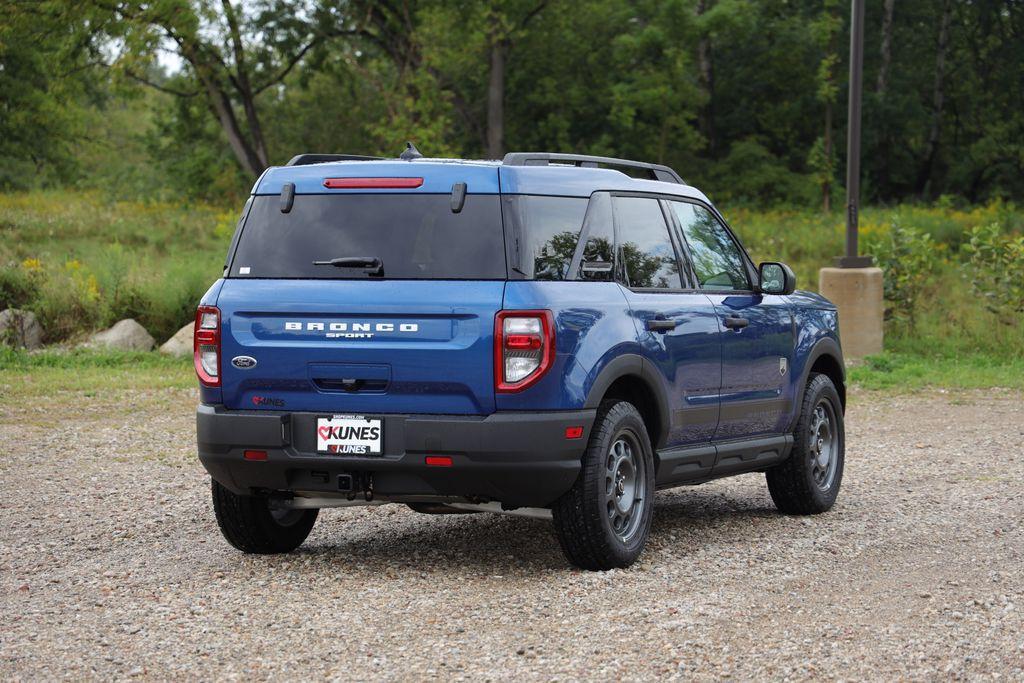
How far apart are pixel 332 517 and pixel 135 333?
1016 cm

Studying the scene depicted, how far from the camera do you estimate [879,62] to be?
49781 mm

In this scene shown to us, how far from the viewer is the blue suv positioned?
6125mm

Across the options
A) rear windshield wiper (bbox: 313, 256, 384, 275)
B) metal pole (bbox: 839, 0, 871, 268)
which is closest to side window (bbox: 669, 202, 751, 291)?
rear windshield wiper (bbox: 313, 256, 384, 275)

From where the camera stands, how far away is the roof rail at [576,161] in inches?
260

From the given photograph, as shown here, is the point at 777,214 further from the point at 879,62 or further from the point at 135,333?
the point at 135,333

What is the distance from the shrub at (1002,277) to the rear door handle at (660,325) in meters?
12.4

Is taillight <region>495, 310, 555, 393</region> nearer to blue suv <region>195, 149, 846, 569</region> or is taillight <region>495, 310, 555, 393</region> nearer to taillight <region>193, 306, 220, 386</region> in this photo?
blue suv <region>195, 149, 846, 569</region>

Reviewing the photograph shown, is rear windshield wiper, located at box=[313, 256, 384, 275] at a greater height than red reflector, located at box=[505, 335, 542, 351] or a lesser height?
greater

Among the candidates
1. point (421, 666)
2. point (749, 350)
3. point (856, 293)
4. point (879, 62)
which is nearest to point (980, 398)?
point (856, 293)

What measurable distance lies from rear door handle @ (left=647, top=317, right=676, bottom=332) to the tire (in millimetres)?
395

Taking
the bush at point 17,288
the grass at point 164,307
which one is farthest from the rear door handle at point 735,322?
the bush at point 17,288

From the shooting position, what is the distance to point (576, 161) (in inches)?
292

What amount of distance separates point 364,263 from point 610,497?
1564mm

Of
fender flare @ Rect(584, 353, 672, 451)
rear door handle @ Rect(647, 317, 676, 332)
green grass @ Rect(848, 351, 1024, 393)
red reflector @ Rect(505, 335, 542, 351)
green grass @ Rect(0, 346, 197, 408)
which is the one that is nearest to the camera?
red reflector @ Rect(505, 335, 542, 351)
